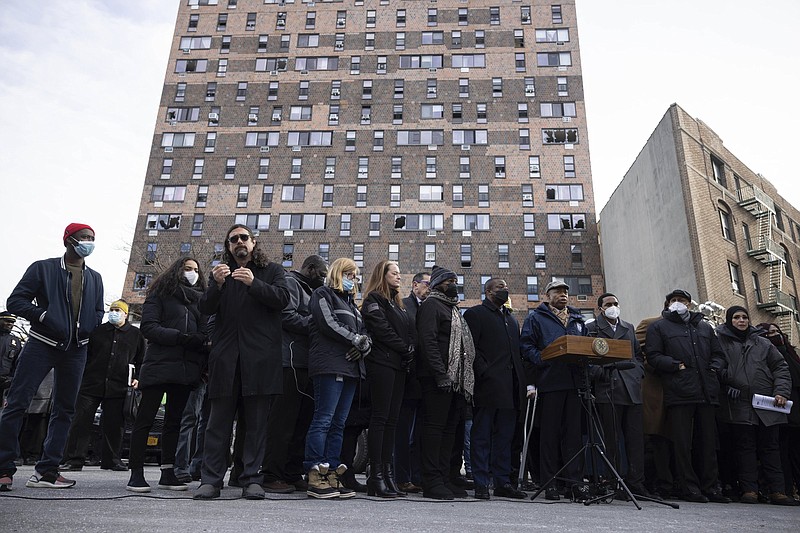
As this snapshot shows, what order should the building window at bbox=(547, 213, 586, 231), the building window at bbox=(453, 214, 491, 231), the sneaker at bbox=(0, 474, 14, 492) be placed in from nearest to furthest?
the sneaker at bbox=(0, 474, 14, 492) → the building window at bbox=(547, 213, 586, 231) → the building window at bbox=(453, 214, 491, 231)

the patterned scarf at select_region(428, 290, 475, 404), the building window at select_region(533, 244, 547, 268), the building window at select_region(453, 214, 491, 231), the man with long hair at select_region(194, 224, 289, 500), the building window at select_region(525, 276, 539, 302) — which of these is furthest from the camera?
the building window at select_region(453, 214, 491, 231)

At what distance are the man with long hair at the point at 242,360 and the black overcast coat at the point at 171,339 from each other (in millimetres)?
579

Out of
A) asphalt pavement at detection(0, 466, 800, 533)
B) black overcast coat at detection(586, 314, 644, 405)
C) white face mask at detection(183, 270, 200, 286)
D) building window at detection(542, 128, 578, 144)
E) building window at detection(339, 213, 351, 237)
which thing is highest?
building window at detection(542, 128, 578, 144)

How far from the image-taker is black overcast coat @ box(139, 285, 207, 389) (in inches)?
217

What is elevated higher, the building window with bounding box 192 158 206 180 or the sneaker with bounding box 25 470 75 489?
the building window with bounding box 192 158 206 180

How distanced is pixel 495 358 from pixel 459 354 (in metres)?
0.64

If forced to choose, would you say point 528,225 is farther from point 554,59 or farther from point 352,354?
point 352,354

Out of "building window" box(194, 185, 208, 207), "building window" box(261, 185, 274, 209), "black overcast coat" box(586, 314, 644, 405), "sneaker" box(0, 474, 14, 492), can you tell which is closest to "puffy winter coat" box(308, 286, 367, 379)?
"sneaker" box(0, 474, 14, 492)

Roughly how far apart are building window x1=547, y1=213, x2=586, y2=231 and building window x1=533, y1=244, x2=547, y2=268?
1.66 metres

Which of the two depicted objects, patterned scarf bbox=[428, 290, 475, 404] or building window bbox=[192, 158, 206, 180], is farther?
building window bbox=[192, 158, 206, 180]

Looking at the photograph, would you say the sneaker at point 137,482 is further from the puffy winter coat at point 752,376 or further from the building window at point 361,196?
the building window at point 361,196

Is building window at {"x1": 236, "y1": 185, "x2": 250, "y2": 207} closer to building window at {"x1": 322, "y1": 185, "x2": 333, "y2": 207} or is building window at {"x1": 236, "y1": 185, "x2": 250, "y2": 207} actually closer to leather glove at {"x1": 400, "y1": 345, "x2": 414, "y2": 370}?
building window at {"x1": 322, "y1": 185, "x2": 333, "y2": 207}

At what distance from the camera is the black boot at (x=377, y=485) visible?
5.43m

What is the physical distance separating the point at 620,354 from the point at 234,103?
149ft
